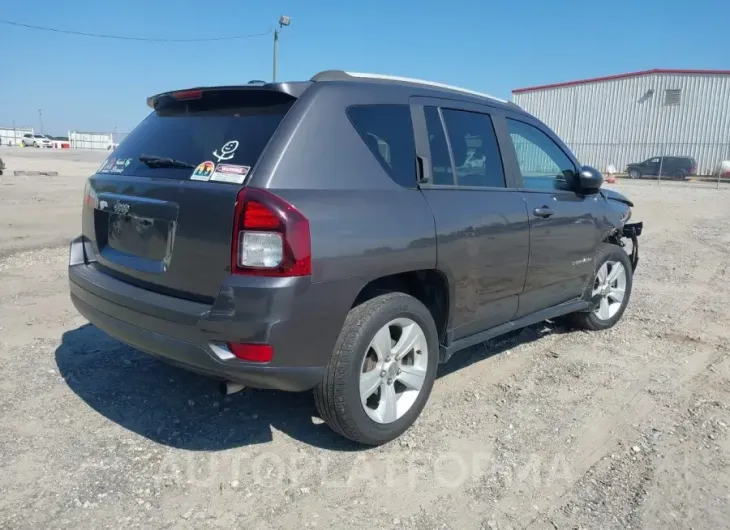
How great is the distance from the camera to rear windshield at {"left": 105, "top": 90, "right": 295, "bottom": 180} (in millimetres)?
2900

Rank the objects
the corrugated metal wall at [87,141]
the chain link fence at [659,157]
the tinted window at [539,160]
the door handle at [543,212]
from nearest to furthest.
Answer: the door handle at [543,212] → the tinted window at [539,160] → the chain link fence at [659,157] → the corrugated metal wall at [87,141]

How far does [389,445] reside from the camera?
10.7 feet

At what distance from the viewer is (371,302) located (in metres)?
3.03

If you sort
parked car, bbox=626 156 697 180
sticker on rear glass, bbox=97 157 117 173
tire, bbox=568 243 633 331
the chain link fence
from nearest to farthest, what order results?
sticker on rear glass, bbox=97 157 117 173
tire, bbox=568 243 633 331
parked car, bbox=626 156 697 180
the chain link fence

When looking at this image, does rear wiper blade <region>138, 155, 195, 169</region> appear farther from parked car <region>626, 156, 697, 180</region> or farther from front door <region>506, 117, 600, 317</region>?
parked car <region>626, 156, 697, 180</region>

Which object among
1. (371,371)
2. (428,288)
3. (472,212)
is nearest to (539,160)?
(472,212)

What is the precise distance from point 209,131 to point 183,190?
0.43 meters

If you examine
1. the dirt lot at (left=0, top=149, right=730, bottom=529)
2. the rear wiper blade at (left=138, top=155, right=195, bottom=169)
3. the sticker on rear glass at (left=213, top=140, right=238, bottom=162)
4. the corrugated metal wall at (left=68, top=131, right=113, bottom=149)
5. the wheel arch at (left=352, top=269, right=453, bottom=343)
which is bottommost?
the dirt lot at (left=0, top=149, right=730, bottom=529)

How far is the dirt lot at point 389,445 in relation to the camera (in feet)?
8.74

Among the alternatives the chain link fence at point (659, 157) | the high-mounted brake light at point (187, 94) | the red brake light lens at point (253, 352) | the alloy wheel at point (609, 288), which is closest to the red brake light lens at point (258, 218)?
the red brake light lens at point (253, 352)

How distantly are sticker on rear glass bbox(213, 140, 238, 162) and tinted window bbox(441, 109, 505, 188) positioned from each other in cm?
137

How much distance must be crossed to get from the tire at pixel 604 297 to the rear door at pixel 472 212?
128 cm

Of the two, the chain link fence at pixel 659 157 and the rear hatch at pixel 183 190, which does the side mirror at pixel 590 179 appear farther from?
the chain link fence at pixel 659 157

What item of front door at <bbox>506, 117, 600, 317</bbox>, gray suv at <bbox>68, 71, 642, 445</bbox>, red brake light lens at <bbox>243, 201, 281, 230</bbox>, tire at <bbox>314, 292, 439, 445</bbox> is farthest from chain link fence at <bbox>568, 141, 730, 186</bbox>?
red brake light lens at <bbox>243, 201, 281, 230</bbox>
